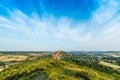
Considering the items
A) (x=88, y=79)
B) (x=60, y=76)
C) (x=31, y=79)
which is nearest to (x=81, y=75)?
(x=88, y=79)

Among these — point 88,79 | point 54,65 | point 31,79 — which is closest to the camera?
point 31,79

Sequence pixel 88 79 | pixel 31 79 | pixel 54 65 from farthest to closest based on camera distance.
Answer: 1. pixel 54 65
2. pixel 88 79
3. pixel 31 79

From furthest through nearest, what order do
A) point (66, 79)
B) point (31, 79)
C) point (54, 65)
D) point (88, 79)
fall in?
point (54, 65), point (88, 79), point (31, 79), point (66, 79)

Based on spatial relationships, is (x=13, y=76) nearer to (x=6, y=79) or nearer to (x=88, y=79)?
(x=6, y=79)

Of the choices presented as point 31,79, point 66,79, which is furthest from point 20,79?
point 66,79

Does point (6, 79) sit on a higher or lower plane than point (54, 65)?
lower

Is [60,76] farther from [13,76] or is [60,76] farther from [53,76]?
[13,76]

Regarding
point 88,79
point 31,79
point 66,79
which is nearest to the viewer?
point 66,79

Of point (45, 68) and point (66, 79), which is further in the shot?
point (45, 68)

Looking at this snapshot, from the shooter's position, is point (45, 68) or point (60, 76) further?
point (45, 68)
